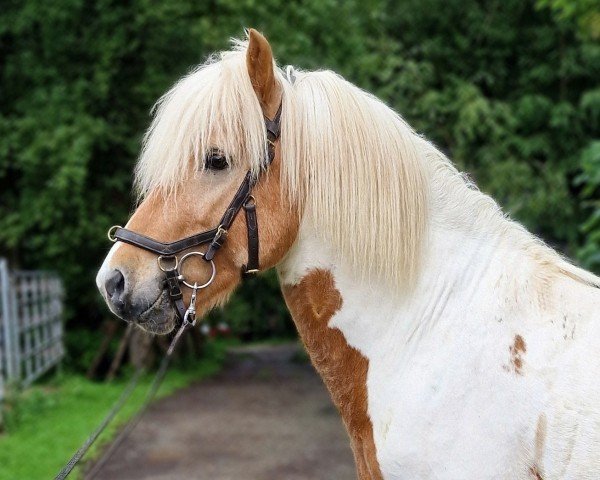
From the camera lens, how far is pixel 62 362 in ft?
37.0

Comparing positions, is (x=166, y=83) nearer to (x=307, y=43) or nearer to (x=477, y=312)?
(x=307, y=43)

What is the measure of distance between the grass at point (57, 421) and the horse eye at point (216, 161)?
422 centimetres

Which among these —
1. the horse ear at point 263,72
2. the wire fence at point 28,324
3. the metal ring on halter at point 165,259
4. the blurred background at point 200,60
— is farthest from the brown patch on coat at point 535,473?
the blurred background at point 200,60

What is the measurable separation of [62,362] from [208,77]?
1013 centimetres

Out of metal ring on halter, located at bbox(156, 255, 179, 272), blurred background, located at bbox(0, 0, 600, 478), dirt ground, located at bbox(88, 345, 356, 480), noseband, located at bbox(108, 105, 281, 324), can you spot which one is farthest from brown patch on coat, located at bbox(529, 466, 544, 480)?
blurred background, located at bbox(0, 0, 600, 478)

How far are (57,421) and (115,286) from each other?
6.06 m

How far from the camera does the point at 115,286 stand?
1.96 m

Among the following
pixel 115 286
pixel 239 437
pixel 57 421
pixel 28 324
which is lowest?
pixel 239 437

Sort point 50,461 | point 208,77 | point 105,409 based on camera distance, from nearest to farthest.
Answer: point 208,77, point 50,461, point 105,409

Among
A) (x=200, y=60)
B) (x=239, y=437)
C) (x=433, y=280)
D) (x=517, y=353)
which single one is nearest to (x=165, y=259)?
(x=433, y=280)

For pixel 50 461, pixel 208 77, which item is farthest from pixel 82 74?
pixel 208 77

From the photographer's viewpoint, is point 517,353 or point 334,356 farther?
point 334,356

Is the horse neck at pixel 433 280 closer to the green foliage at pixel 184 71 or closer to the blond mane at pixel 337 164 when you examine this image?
the blond mane at pixel 337 164

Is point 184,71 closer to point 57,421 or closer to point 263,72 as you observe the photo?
point 57,421
